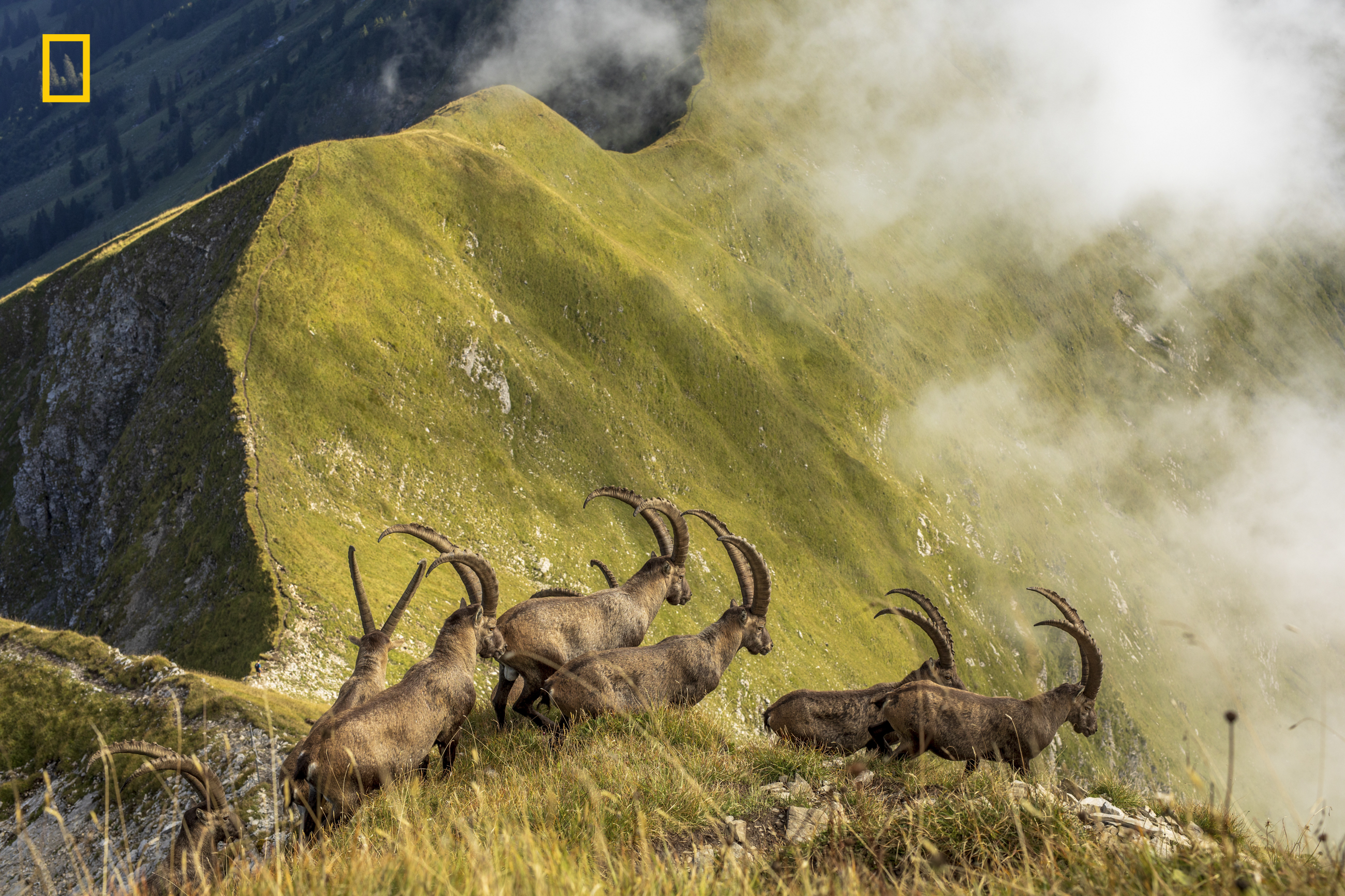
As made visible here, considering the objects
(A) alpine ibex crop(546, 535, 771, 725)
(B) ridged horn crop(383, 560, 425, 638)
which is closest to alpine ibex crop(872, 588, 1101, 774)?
(A) alpine ibex crop(546, 535, 771, 725)

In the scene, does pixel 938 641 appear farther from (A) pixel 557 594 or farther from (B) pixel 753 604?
(A) pixel 557 594

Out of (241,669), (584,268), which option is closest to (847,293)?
(584,268)

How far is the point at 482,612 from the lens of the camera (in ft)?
45.9

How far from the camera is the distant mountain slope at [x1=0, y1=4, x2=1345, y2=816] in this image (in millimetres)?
38312

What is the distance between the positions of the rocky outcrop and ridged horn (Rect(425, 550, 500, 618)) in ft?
53.8

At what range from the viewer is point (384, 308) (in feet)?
184

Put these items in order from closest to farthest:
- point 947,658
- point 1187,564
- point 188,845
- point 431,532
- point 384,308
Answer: point 188,845
point 431,532
point 947,658
point 384,308
point 1187,564

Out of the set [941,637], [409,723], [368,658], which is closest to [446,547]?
[368,658]

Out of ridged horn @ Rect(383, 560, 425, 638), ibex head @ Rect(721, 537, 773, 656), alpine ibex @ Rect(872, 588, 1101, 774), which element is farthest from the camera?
ibex head @ Rect(721, 537, 773, 656)

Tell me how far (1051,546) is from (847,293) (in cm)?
5214

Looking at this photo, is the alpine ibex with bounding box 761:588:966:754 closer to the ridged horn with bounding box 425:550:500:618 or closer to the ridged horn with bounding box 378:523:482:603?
the ridged horn with bounding box 425:550:500:618

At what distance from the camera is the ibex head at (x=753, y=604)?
16.2m

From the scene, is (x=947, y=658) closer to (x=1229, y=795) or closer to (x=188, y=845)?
(x=1229, y=795)

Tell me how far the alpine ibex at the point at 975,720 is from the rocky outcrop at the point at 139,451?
21.3 m
